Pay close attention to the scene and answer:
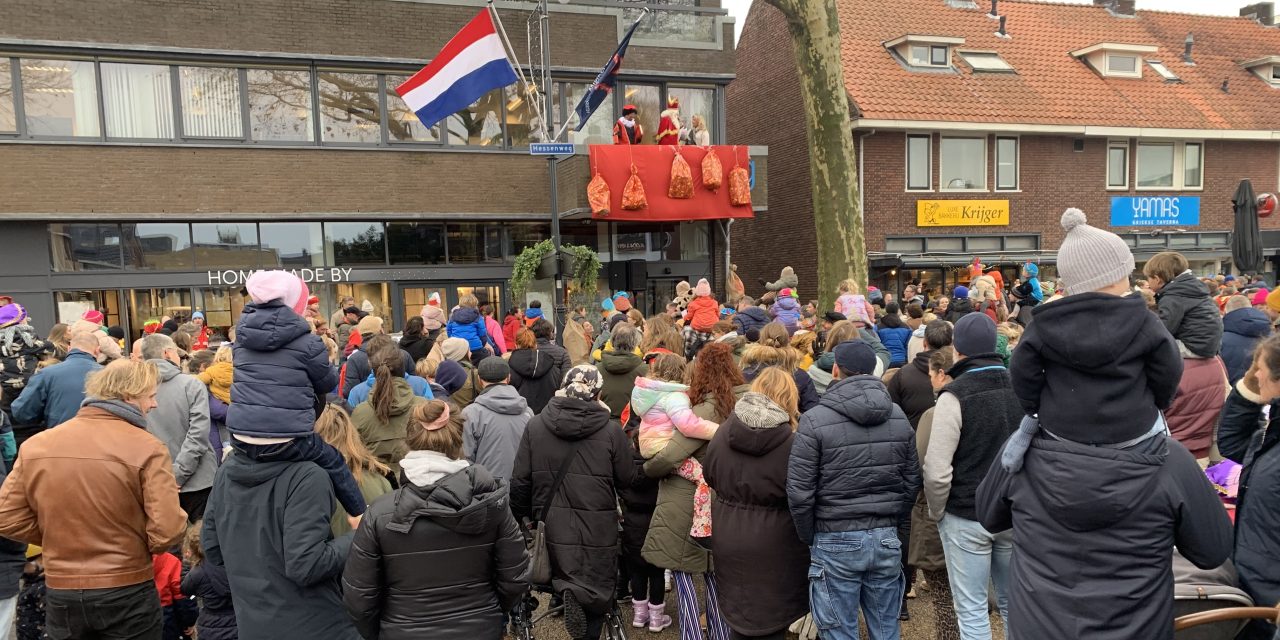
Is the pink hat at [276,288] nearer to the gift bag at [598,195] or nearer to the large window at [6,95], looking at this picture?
the gift bag at [598,195]

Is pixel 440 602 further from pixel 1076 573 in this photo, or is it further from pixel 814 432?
pixel 1076 573

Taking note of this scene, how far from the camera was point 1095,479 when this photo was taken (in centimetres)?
263

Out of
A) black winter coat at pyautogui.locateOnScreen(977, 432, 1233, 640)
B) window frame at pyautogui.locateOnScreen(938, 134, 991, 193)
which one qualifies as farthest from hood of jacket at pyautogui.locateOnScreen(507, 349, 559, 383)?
window frame at pyautogui.locateOnScreen(938, 134, 991, 193)

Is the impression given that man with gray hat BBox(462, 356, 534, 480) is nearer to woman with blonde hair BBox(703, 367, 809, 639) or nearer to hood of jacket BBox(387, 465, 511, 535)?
woman with blonde hair BBox(703, 367, 809, 639)

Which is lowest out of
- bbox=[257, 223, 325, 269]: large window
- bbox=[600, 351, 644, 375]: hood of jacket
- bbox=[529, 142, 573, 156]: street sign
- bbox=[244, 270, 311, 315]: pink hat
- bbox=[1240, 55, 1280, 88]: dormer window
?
bbox=[600, 351, 644, 375]: hood of jacket

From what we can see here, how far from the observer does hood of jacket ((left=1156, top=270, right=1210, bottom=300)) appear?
214 inches

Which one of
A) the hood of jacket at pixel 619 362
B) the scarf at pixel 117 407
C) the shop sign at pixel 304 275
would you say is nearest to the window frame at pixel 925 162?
the shop sign at pixel 304 275

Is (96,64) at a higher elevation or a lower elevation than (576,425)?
higher

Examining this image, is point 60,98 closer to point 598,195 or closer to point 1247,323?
point 598,195

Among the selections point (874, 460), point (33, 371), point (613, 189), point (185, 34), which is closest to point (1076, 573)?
point (874, 460)

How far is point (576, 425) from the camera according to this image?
14.0 ft

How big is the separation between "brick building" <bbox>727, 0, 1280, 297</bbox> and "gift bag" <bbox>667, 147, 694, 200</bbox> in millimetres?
5914

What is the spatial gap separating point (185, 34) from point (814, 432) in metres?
14.3

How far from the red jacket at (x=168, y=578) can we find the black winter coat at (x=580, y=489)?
202 centimetres
